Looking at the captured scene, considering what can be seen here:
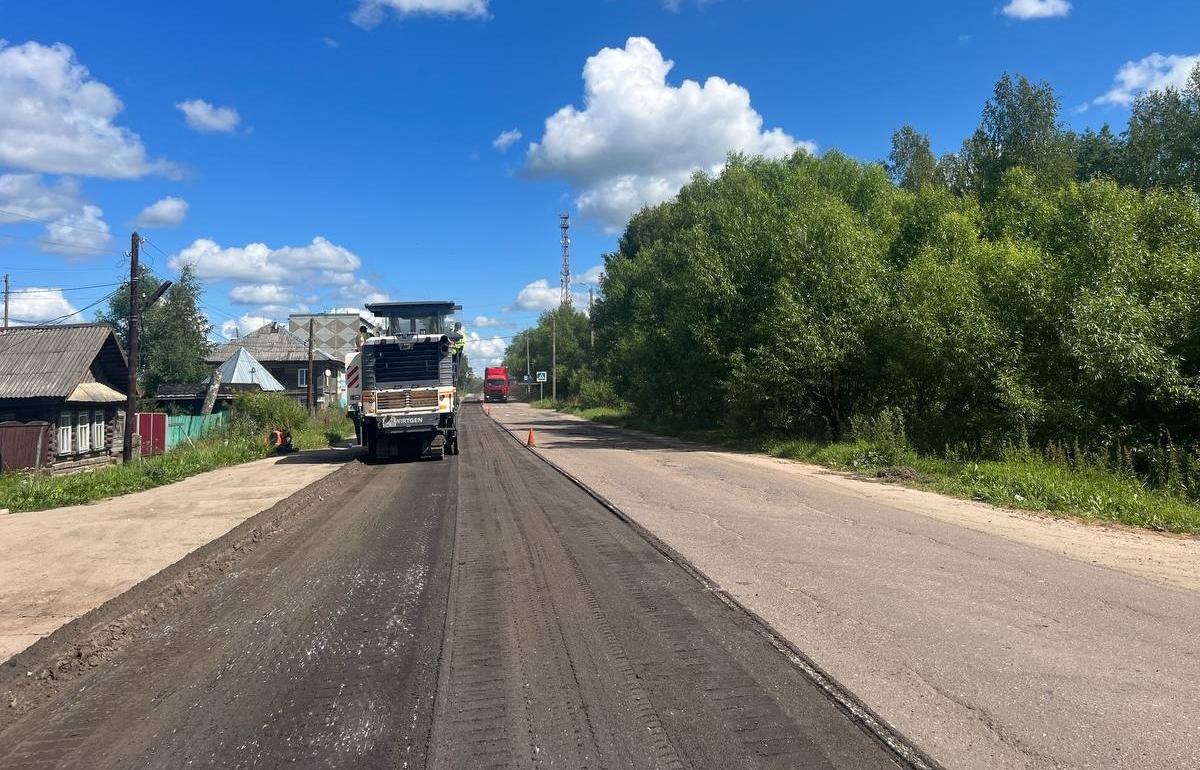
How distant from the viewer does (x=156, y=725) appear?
404 cm

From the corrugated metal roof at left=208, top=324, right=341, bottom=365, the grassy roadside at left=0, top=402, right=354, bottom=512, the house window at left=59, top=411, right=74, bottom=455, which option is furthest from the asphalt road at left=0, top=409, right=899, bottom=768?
the corrugated metal roof at left=208, top=324, right=341, bottom=365

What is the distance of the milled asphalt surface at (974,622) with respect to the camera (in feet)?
12.6

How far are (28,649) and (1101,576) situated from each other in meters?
9.19

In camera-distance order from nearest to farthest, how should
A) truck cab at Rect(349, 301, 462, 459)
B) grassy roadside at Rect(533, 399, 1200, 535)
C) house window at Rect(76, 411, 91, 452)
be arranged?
grassy roadside at Rect(533, 399, 1200, 535), truck cab at Rect(349, 301, 462, 459), house window at Rect(76, 411, 91, 452)

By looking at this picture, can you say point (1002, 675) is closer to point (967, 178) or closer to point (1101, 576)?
point (1101, 576)

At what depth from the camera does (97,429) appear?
2928 cm

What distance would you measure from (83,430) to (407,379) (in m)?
17.2

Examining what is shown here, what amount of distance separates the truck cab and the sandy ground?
3.15 m

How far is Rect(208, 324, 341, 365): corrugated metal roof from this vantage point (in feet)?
185

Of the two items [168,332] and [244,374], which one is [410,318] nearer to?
[244,374]

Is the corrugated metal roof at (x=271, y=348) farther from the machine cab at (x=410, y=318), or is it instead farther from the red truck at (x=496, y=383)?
the machine cab at (x=410, y=318)

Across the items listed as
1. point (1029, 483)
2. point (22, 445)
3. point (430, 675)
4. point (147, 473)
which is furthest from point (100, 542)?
point (22, 445)

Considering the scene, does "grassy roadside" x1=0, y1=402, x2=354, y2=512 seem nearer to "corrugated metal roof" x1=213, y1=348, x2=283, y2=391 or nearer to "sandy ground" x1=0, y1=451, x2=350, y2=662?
"sandy ground" x1=0, y1=451, x2=350, y2=662

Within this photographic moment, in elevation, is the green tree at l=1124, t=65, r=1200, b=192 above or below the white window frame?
above
